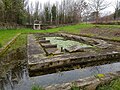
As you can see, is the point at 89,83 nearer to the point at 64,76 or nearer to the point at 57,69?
the point at 64,76

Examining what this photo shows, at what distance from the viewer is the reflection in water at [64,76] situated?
12.7 feet

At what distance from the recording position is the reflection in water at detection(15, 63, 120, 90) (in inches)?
153

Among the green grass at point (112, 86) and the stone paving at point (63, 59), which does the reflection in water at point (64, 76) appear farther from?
the green grass at point (112, 86)

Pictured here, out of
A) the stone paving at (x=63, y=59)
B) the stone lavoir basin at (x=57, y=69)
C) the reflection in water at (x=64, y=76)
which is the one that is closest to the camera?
the reflection in water at (x=64, y=76)

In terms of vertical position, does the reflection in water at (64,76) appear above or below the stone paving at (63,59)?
below

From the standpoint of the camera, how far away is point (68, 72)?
15.5 ft

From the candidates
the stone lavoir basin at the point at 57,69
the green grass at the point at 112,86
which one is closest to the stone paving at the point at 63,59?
the stone lavoir basin at the point at 57,69

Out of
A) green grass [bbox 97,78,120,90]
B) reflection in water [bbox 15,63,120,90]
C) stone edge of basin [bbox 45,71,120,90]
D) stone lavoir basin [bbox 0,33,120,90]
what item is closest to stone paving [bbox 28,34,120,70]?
stone lavoir basin [bbox 0,33,120,90]

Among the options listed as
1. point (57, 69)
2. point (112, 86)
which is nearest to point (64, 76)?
point (57, 69)

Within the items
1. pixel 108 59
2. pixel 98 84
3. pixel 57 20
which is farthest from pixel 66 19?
pixel 98 84

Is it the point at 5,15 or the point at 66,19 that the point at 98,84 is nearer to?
the point at 5,15

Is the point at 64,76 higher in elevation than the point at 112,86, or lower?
lower

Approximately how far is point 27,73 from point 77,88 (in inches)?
95.4

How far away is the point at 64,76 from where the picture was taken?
14.4 feet
